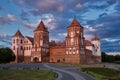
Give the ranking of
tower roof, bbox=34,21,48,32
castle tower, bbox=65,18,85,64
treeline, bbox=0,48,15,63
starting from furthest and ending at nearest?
tower roof, bbox=34,21,48,32, castle tower, bbox=65,18,85,64, treeline, bbox=0,48,15,63

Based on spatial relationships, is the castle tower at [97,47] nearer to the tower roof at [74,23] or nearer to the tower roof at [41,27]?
the tower roof at [74,23]

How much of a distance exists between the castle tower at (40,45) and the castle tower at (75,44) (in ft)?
40.8

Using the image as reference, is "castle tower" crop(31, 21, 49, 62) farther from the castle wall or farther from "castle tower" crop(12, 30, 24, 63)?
"castle tower" crop(12, 30, 24, 63)

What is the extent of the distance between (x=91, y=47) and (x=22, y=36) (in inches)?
1486

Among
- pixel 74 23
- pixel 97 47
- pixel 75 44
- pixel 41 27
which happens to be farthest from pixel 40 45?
pixel 97 47

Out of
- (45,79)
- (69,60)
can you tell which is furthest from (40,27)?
(45,79)

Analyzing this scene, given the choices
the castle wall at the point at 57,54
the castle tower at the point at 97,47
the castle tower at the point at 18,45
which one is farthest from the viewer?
the castle tower at the point at 97,47

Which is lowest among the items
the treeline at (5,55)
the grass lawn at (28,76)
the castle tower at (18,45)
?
the grass lawn at (28,76)

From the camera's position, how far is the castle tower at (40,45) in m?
109

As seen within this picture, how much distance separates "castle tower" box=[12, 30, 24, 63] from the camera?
4663 inches

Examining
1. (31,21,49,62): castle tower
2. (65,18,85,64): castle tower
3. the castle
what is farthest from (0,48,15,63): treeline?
(65,18,85,64): castle tower

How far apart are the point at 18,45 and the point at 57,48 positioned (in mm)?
21106

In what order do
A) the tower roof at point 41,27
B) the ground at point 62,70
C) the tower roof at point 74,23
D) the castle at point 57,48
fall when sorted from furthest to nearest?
the tower roof at point 41,27, the tower roof at point 74,23, the castle at point 57,48, the ground at point 62,70

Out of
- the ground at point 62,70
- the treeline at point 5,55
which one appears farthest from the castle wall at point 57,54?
the ground at point 62,70
